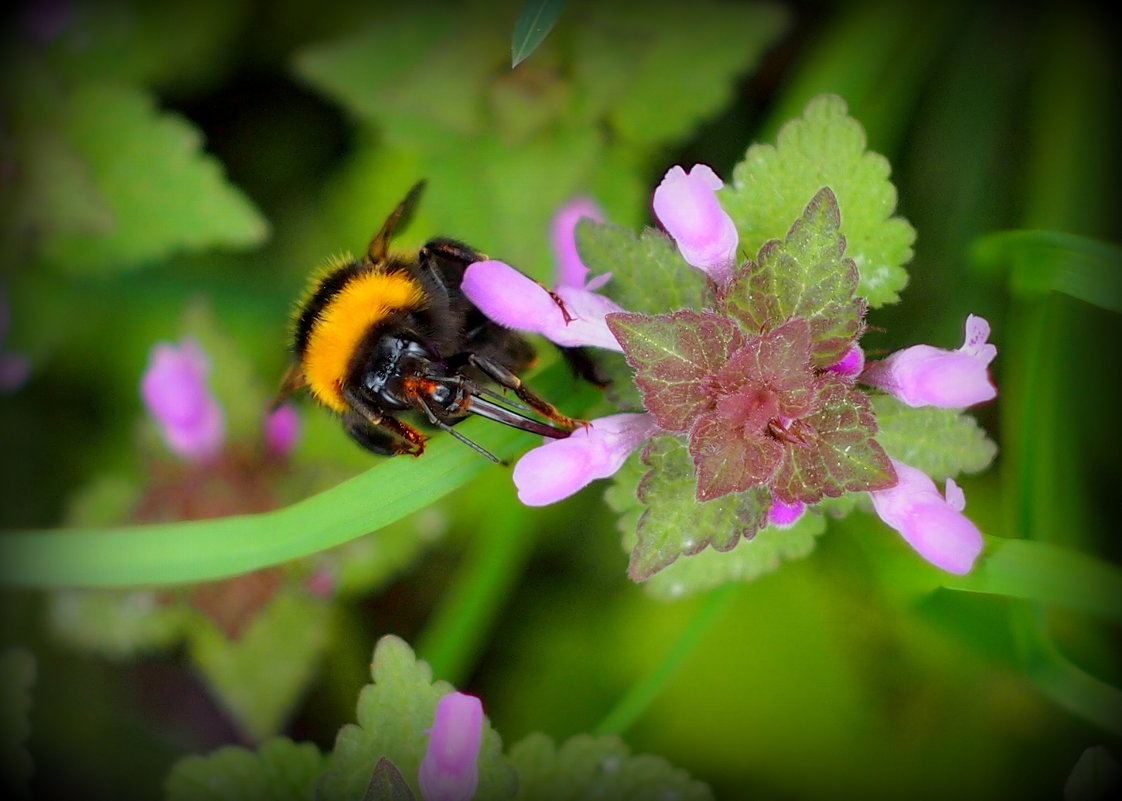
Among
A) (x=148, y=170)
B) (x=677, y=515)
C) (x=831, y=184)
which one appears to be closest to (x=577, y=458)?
(x=677, y=515)

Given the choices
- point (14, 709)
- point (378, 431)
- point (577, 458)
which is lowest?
point (14, 709)

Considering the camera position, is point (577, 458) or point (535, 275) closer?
point (577, 458)

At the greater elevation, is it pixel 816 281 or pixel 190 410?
pixel 816 281

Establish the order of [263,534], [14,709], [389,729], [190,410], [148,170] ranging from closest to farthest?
[389,729], [263,534], [14,709], [148,170], [190,410]

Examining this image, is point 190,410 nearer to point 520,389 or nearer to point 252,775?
point 252,775

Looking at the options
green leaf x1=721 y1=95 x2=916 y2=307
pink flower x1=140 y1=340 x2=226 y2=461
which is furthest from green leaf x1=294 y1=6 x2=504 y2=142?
green leaf x1=721 y1=95 x2=916 y2=307

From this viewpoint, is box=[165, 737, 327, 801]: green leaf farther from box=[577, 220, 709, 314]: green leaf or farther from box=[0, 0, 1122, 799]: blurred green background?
box=[577, 220, 709, 314]: green leaf

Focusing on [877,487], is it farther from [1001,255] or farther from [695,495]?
[1001,255]
